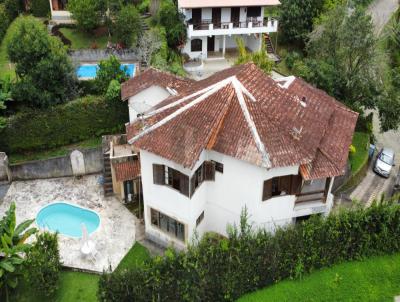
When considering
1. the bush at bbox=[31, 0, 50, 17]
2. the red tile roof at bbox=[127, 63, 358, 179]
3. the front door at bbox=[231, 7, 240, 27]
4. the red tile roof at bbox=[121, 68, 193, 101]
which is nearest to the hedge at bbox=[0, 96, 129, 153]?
the red tile roof at bbox=[121, 68, 193, 101]

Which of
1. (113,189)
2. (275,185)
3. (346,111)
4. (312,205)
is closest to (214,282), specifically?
(275,185)

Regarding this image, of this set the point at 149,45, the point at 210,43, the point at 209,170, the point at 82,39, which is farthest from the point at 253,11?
the point at 209,170

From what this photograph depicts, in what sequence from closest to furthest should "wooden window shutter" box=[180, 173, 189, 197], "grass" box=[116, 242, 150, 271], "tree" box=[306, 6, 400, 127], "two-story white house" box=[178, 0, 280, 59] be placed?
"wooden window shutter" box=[180, 173, 189, 197] → "grass" box=[116, 242, 150, 271] → "tree" box=[306, 6, 400, 127] → "two-story white house" box=[178, 0, 280, 59]

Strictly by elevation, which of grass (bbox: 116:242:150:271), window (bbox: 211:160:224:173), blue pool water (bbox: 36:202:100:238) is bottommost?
grass (bbox: 116:242:150:271)

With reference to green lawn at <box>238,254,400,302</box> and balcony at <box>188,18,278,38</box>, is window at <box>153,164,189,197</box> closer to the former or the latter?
green lawn at <box>238,254,400,302</box>

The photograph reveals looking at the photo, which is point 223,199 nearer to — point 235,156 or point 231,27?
point 235,156

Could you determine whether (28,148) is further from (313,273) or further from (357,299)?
(357,299)
